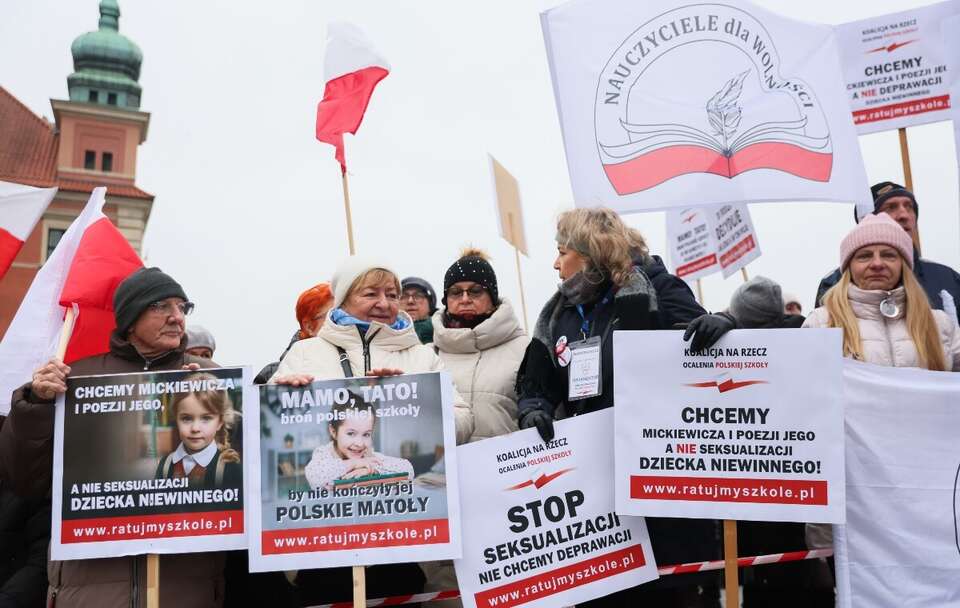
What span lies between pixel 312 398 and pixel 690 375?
1606 mm

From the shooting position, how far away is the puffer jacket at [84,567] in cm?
345

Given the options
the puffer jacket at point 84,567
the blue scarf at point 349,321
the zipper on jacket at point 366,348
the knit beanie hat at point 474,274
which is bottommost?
the puffer jacket at point 84,567

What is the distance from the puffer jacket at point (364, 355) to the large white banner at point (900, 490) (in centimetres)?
175

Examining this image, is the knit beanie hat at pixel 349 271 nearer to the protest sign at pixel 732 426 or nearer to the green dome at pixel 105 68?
the protest sign at pixel 732 426

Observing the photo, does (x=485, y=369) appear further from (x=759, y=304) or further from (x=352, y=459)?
(x=759, y=304)

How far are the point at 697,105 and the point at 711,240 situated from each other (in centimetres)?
395

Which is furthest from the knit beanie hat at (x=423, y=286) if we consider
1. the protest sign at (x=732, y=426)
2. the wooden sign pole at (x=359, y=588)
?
the wooden sign pole at (x=359, y=588)

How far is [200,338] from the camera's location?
242 inches

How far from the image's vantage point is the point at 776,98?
4.72m

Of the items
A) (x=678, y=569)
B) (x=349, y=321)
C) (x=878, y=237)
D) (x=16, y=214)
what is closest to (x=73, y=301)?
(x=16, y=214)

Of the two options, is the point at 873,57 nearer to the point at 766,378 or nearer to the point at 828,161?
the point at 828,161

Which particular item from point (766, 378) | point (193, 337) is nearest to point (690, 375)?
point (766, 378)

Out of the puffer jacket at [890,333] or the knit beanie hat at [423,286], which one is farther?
the knit beanie hat at [423,286]

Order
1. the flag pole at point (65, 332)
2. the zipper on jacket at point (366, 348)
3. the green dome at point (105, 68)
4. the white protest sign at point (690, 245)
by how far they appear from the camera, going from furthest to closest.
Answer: the green dome at point (105, 68) → the white protest sign at point (690, 245) → the zipper on jacket at point (366, 348) → the flag pole at point (65, 332)
